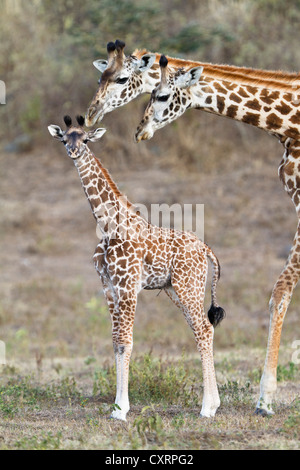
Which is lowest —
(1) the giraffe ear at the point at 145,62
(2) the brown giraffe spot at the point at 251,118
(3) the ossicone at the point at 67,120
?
(3) the ossicone at the point at 67,120

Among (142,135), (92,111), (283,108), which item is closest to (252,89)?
(283,108)

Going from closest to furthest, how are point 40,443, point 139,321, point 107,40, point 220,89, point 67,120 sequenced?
point 40,443, point 67,120, point 220,89, point 139,321, point 107,40

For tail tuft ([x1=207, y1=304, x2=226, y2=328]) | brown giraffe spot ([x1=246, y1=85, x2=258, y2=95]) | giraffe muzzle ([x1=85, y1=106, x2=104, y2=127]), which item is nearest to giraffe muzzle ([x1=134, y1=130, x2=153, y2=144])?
giraffe muzzle ([x1=85, y1=106, x2=104, y2=127])

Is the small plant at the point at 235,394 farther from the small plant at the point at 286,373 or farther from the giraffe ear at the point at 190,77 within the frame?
the giraffe ear at the point at 190,77

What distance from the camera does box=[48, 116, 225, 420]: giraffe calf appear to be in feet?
24.7

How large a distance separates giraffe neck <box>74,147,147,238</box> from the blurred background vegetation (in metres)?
12.2

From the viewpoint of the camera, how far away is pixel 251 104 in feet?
26.0

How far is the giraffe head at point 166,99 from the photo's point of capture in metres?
7.64

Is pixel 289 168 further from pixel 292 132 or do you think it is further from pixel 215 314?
pixel 215 314

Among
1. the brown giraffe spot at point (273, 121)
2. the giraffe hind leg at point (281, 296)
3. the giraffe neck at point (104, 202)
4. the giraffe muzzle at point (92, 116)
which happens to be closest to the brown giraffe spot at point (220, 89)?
the brown giraffe spot at point (273, 121)

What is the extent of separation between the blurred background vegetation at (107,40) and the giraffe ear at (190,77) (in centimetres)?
1209

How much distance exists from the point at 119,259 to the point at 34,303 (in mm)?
7694

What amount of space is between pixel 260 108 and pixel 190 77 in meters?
0.77

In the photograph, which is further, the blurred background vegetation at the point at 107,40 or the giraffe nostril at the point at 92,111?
the blurred background vegetation at the point at 107,40
